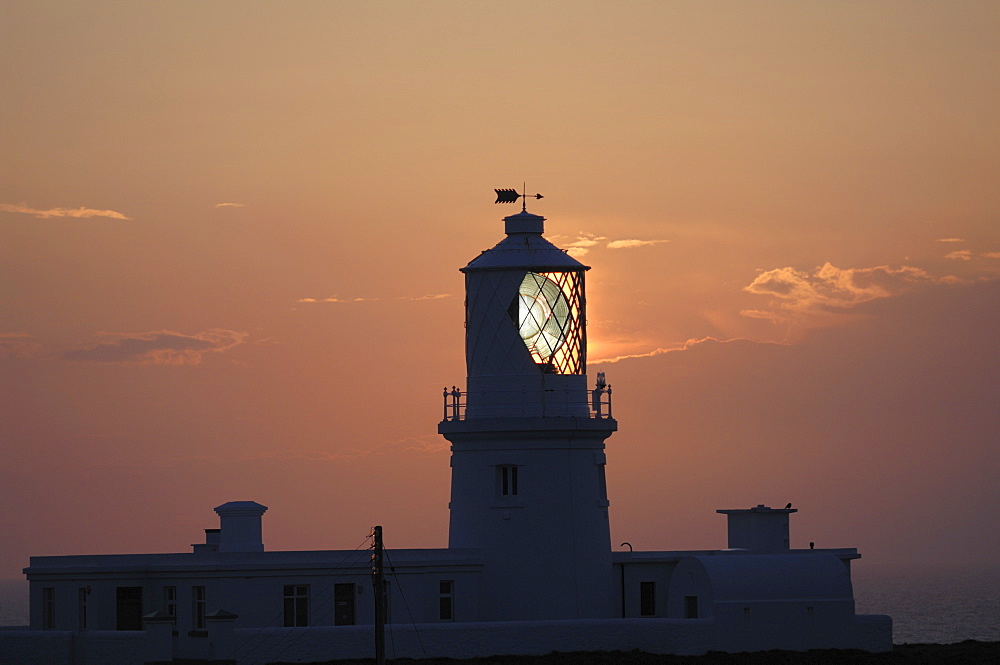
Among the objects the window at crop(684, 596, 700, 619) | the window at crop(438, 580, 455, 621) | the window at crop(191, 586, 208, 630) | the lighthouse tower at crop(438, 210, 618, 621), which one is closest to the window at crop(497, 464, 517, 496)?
the lighthouse tower at crop(438, 210, 618, 621)

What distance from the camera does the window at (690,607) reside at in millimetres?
48125

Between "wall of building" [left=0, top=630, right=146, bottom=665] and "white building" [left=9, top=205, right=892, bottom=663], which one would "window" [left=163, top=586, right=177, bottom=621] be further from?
"wall of building" [left=0, top=630, right=146, bottom=665]

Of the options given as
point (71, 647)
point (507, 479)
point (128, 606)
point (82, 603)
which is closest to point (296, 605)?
point (128, 606)

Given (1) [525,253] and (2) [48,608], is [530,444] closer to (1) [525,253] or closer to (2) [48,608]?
(1) [525,253]

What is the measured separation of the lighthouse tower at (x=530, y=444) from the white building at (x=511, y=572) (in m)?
0.05

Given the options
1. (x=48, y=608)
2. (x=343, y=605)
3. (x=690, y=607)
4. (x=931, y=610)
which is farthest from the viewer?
(x=931, y=610)

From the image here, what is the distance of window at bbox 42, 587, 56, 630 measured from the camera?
46.8m

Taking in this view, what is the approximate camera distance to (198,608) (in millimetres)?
45750

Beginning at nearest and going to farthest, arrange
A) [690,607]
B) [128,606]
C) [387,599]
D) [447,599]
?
[128,606] → [387,599] → [447,599] → [690,607]

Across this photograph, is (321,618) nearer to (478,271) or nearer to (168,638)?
(168,638)

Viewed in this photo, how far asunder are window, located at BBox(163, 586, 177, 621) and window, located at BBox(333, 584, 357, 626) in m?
3.78

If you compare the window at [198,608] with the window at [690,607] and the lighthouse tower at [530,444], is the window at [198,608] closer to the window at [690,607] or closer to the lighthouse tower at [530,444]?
the lighthouse tower at [530,444]

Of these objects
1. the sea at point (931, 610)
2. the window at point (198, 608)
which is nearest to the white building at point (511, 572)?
the window at point (198, 608)

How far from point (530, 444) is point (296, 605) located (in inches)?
274
